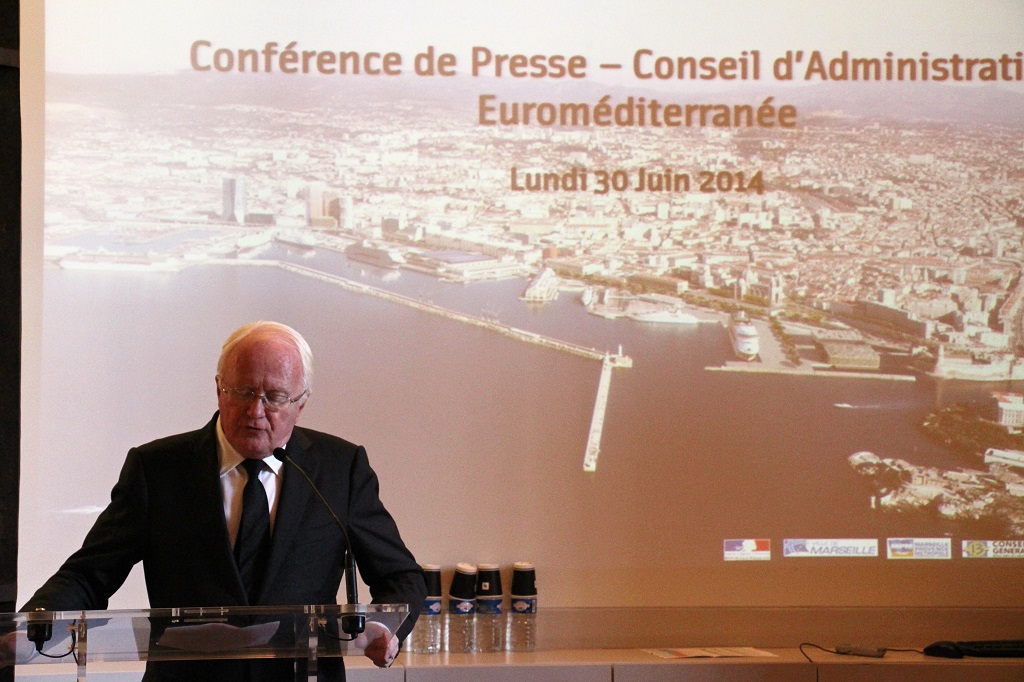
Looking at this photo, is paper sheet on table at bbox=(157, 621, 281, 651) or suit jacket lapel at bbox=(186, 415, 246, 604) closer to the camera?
paper sheet on table at bbox=(157, 621, 281, 651)

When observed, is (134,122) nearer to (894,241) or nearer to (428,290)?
(428,290)

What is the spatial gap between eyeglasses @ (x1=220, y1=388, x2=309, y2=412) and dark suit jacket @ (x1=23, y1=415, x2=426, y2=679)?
12cm

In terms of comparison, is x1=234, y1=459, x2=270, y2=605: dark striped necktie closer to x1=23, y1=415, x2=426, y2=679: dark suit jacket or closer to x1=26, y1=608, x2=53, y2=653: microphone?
x1=23, y1=415, x2=426, y2=679: dark suit jacket

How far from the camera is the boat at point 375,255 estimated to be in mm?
3846

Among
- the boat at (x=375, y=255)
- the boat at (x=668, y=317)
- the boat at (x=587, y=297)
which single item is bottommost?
the boat at (x=668, y=317)

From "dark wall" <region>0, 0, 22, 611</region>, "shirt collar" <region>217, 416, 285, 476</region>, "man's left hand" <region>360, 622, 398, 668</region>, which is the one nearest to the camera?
"man's left hand" <region>360, 622, 398, 668</region>

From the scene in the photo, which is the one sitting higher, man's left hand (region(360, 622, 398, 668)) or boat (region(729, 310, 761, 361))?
boat (region(729, 310, 761, 361))

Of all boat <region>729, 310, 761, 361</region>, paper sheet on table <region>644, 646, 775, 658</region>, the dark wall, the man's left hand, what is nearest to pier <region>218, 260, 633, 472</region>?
boat <region>729, 310, 761, 361</region>

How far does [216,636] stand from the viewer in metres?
1.88

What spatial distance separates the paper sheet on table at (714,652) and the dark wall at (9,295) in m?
2.27

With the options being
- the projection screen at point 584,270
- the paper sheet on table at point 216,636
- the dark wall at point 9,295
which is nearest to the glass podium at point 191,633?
the paper sheet on table at point 216,636

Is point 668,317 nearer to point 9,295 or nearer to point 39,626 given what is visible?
point 9,295

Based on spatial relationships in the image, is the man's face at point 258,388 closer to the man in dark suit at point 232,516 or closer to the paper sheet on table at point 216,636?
the man in dark suit at point 232,516

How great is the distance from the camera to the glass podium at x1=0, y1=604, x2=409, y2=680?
183 centimetres
